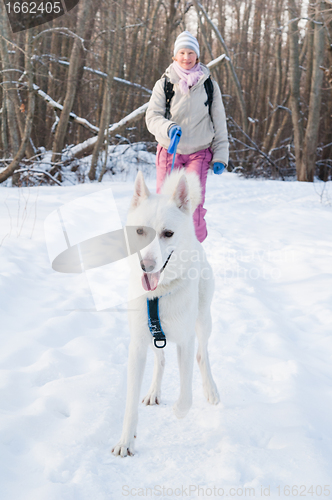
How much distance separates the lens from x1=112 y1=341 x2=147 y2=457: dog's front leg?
174 centimetres

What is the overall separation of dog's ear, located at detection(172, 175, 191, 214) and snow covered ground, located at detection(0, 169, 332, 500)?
3.81ft

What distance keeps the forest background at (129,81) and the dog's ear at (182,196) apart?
5300mm

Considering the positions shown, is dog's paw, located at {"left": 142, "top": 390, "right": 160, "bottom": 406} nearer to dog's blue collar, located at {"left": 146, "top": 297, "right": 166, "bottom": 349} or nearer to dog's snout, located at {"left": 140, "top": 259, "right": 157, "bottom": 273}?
dog's blue collar, located at {"left": 146, "top": 297, "right": 166, "bottom": 349}

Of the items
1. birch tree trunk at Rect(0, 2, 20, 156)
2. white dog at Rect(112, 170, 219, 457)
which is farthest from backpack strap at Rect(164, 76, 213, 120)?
birch tree trunk at Rect(0, 2, 20, 156)

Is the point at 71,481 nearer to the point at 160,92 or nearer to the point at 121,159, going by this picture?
the point at 160,92

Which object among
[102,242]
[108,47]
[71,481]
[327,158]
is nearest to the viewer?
[71,481]

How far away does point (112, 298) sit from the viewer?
11.4 feet

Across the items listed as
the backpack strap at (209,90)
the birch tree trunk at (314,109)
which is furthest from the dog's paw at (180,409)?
the birch tree trunk at (314,109)

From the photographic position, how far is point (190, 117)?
3.26 metres

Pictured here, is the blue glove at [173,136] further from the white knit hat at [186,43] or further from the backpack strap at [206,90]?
the white knit hat at [186,43]

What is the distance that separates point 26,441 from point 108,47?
8.96 m

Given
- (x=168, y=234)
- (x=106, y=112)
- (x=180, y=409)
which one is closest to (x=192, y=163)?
(x=168, y=234)

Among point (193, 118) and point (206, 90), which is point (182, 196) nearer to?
point (193, 118)

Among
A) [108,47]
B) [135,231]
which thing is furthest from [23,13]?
[135,231]
